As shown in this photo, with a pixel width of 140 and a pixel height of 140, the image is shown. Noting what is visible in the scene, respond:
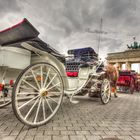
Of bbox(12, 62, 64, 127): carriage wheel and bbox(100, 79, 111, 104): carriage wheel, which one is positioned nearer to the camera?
bbox(12, 62, 64, 127): carriage wheel

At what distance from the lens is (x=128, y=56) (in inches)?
1676

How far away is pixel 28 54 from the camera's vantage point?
2541 mm

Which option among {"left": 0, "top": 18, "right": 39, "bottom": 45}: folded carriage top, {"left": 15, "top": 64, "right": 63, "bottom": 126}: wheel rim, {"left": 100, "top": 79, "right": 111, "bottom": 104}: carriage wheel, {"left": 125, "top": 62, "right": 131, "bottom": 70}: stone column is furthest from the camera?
{"left": 125, "top": 62, "right": 131, "bottom": 70}: stone column

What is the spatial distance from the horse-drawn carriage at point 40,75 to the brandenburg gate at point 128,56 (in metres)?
37.7

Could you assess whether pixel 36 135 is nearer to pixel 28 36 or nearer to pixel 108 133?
pixel 108 133

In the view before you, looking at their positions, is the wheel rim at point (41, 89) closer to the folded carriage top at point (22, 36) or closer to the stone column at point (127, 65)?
the folded carriage top at point (22, 36)

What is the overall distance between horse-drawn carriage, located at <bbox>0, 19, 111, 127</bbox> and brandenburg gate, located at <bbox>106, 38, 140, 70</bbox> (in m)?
37.7

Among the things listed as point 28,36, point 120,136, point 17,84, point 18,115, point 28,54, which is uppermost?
point 28,36

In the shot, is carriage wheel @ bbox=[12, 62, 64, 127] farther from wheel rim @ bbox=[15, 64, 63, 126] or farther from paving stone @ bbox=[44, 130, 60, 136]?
paving stone @ bbox=[44, 130, 60, 136]

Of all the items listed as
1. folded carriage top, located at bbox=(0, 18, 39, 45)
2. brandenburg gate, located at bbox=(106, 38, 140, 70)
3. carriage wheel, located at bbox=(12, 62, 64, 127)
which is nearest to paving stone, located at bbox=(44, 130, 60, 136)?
carriage wheel, located at bbox=(12, 62, 64, 127)

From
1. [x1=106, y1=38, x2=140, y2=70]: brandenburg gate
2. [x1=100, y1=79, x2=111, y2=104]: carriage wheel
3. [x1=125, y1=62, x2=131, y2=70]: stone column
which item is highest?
[x1=106, y1=38, x2=140, y2=70]: brandenburg gate

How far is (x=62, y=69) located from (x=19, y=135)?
53.4 inches

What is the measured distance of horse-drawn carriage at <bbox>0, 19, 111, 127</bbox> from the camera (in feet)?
6.88

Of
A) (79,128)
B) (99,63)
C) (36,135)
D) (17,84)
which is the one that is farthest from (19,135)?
(99,63)
